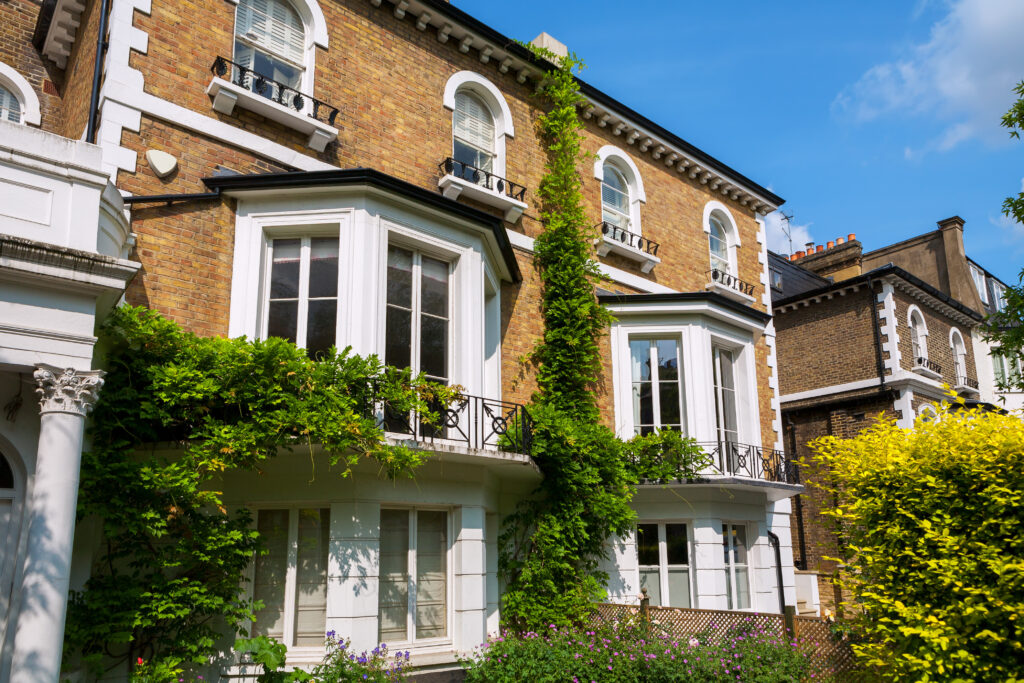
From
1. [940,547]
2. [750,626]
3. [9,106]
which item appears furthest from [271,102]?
[940,547]

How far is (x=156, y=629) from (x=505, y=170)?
9289mm

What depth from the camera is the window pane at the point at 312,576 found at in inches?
344

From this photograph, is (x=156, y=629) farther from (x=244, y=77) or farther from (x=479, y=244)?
(x=244, y=77)

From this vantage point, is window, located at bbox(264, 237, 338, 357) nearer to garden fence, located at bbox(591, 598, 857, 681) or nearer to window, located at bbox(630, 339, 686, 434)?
garden fence, located at bbox(591, 598, 857, 681)

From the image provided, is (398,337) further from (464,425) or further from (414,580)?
(414,580)

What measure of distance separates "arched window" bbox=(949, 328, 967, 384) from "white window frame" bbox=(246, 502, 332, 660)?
22.8 meters

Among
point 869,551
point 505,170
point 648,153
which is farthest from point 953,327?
point 869,551

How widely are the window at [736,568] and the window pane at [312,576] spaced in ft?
27.4

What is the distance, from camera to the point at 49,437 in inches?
247

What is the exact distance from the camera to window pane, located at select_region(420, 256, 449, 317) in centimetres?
1038

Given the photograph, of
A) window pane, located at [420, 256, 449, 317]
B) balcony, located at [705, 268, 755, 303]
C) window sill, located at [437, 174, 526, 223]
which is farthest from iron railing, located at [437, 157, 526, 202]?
balcony, located at [705, 268, 755, 303]

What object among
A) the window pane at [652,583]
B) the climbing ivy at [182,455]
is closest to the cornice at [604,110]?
the climbing ivy at [182,455]

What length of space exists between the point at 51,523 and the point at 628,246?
11.5m

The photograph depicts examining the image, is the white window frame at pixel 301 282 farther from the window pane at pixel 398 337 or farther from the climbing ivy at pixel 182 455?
the climbing ivy at pixel 182 455
